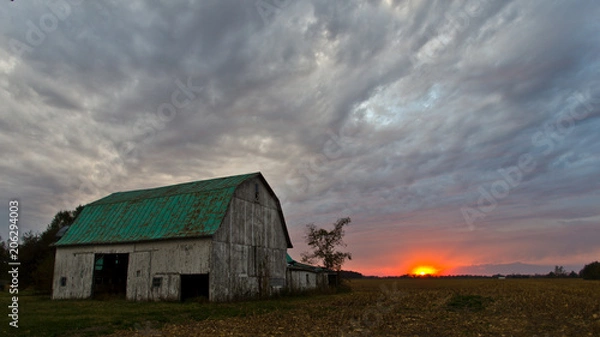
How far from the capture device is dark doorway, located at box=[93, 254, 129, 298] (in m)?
33.9

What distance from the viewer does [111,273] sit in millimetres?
35781

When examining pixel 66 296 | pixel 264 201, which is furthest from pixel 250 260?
pixel 66 296

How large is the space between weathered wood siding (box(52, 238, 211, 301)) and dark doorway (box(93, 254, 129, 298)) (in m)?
2.50

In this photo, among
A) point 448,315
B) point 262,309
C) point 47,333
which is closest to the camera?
point 47,333

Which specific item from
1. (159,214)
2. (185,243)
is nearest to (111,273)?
(159,214)

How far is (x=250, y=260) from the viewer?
93.7 feet

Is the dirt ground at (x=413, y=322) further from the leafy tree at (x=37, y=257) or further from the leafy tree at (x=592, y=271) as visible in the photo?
the leafy tree at (x=592, y=271)

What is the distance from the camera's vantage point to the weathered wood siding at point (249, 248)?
25.6 meters

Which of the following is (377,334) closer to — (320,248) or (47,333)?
(47,333)

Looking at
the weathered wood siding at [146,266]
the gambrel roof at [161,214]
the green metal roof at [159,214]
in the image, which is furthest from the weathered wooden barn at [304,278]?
the weathered wood siding at [146,266]

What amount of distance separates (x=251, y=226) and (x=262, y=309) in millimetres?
8921

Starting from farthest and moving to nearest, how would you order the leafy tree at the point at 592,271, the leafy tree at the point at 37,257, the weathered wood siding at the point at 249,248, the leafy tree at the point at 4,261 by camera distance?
the leafy tree at the point at 592,271
the leafy tree at the point at 4,261
the leafy tree at the point at 37,257
the weathered wood siding at the point at 249,248

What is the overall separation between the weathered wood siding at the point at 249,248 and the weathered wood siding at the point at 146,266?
1320 millimetres

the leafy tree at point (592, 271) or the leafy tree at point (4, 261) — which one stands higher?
the leafy tree at point (4, 261)
